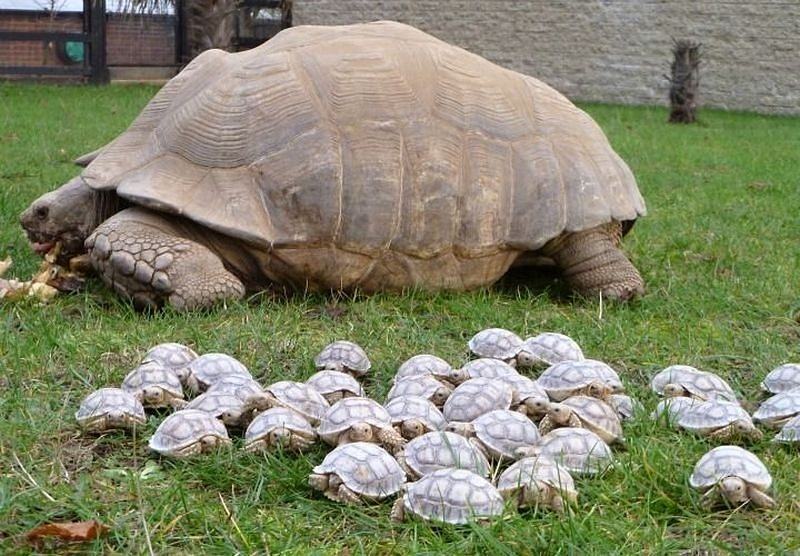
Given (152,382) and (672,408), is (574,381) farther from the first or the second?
(152,382)

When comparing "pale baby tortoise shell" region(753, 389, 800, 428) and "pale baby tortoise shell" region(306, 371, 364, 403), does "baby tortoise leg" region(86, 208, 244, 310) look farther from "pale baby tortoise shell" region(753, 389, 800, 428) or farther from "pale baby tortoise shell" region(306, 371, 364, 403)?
"pale baby tortoise shell" region(753, 389, 800, 428)

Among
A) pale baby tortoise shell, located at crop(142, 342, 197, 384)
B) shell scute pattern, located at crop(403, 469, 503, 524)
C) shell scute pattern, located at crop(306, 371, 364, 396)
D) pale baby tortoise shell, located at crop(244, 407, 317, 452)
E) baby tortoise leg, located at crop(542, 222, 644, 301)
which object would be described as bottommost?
baby tortoise leg, located at crop(542, 222, 644, 301)

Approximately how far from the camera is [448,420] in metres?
3.02

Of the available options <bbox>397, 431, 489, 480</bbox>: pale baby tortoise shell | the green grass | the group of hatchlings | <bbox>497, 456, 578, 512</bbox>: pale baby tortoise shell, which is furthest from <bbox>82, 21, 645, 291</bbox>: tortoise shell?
<bbox>497, 456, 578, 512</bbox>: pale baby tortoise shell

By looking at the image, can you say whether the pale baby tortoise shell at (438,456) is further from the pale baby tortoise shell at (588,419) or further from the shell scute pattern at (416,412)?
the pale baby tortoise shell at (588,419)

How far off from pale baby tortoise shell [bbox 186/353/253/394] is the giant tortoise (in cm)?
104

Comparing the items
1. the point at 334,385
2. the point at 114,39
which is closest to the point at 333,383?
the point at 334,385

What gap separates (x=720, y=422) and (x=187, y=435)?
4.68 feet

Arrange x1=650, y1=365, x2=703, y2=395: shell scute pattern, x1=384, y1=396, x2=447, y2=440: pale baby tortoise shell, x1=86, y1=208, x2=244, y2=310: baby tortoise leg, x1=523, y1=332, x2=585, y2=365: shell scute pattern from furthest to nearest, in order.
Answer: x1=86, y1=208, x2=244, y2=310: baby tortoise leg
x1=523, y1=332, x2=585, y2=365: shell scute pattern
x1=650, y1=365, x2=703, y2=395: shell scute pattern
x1=384, y1=396, x2=447, y2=440: pale baby tortoise shell

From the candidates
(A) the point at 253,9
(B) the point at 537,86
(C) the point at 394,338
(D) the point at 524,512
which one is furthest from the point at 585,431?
(A) the point at 253,9

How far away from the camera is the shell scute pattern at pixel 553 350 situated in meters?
3.64

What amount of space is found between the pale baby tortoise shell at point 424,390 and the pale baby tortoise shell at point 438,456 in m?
0.47

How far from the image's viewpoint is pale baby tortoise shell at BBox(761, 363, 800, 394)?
3.40 m

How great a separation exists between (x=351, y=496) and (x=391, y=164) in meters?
2.24
